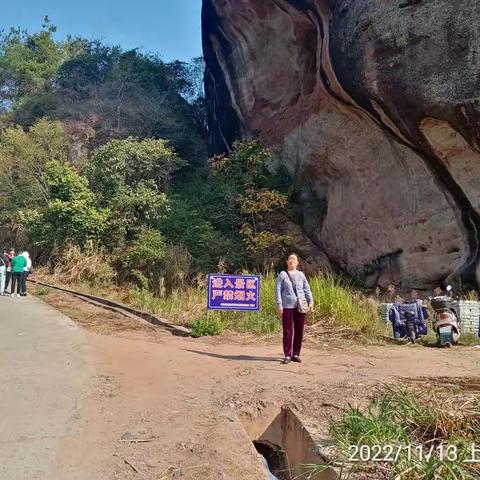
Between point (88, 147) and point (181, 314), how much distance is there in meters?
15.0

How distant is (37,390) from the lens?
18.0 ft

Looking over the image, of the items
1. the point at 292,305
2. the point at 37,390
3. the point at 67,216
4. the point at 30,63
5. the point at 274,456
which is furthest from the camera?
the point at 30,63

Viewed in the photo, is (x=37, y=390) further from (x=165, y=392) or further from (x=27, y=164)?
(x=27, y=164)

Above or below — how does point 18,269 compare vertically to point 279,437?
above

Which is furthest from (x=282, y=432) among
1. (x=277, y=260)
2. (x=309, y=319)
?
(x=277, y=260)

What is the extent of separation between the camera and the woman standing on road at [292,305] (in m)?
7.21

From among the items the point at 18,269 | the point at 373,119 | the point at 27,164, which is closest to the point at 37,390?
the point at 18,269

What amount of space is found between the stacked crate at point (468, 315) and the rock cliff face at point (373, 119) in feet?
8.84

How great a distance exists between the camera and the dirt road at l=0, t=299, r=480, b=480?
3.77 m

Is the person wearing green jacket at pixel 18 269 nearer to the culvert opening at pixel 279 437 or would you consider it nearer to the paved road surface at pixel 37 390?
the paved road surface at pixel 37 390

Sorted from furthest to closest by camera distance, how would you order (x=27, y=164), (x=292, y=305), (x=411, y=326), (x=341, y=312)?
1. (x=27, y=164)
2. (x=341, y=312)
3. (x=411, y=326)
4. (x=292, y=305)

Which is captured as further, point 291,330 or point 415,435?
point 291,330

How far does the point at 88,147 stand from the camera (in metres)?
23.9
